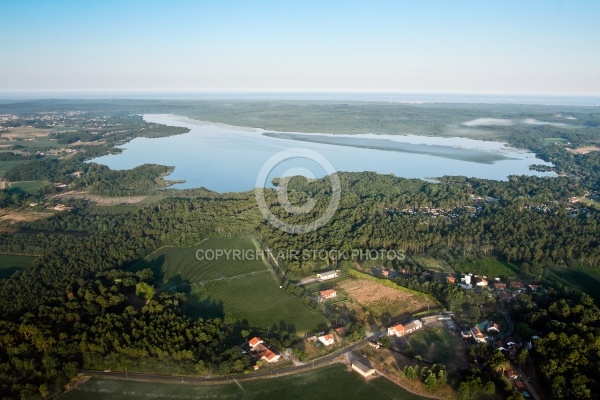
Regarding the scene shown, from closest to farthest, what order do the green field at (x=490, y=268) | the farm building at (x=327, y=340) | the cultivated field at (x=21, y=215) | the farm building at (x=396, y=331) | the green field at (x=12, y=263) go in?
the farm building at (x=327, y=340)
the farm building at (x=396, y=331)
the green field at (x=490, y=268)
the green field at (x=12, y=263)
the cultivated field at (x=21, y=215)

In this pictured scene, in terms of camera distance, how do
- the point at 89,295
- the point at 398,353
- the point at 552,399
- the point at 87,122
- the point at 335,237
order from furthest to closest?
the point at 87,122, the point at 335,237, the point at 89,295, the point at 398,353, the point at 552,399

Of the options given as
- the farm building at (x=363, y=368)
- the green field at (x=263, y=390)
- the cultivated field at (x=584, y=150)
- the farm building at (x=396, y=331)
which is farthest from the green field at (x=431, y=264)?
the cultivated field at (x=584, y=150)

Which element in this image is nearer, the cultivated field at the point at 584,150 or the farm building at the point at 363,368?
the farm building at the point at 363,368

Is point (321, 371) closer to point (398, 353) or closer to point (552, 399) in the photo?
point (398, 353)

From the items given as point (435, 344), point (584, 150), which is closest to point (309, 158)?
point (435, 344)

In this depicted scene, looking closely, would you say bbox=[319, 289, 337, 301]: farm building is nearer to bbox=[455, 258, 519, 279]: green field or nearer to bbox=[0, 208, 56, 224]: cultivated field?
bbox=[455, 258, 519, 279]: green field

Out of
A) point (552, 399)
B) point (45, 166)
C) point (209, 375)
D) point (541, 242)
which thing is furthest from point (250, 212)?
point (45, 166)

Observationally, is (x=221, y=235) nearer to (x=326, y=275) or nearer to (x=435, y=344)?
(x=326, y=275)

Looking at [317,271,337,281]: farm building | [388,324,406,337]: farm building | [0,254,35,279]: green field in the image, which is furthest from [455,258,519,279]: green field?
[0,254,35,279]: green field

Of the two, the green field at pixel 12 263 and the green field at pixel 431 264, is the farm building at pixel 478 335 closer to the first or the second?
the green field at pixel 431 264
